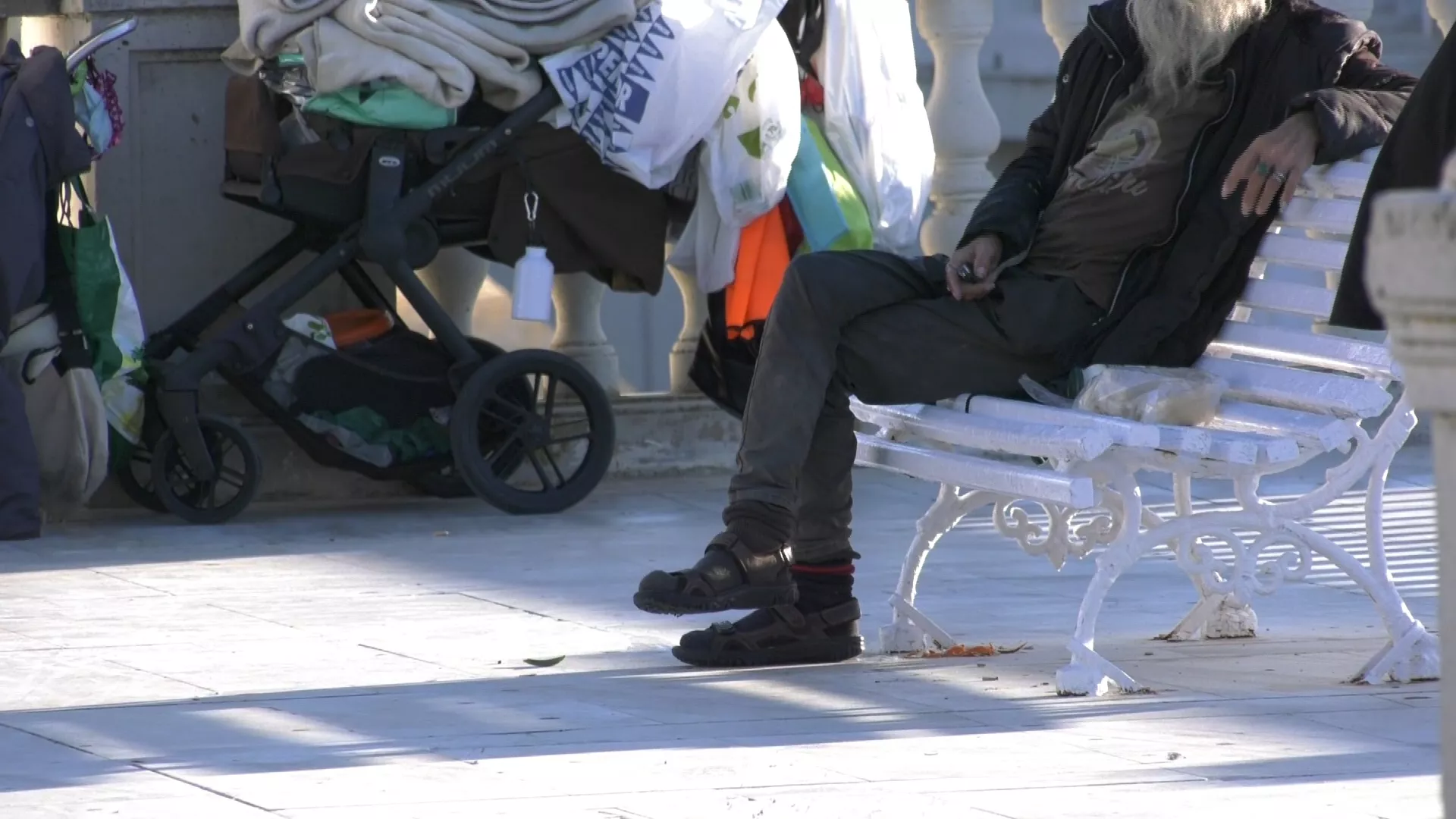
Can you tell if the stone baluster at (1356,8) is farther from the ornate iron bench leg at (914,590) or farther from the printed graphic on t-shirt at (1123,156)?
the ornate iron bench leg at (914,590)

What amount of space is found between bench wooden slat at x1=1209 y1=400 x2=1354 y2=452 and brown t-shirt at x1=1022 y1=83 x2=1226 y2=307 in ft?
1.13

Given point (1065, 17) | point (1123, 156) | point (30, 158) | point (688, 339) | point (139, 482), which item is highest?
point (1065, 17)

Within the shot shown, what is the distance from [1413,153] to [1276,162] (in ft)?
1.64

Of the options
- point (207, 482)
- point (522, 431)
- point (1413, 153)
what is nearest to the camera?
point (1413, 153)

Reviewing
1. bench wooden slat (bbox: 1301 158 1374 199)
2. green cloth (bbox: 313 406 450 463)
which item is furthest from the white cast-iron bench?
green cloth (bbox: 313 406 450 463)

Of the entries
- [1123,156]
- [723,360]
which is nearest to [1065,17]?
[723,360]

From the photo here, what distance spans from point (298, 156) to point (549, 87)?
63 cm

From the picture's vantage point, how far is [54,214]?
561 centimetres

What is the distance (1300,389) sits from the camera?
389 cm

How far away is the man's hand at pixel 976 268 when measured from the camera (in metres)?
4.22

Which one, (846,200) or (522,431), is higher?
(846,200)

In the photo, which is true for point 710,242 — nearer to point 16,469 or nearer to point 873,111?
point 873,111

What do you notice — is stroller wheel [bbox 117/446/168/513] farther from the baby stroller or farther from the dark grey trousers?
the dark grey trousers

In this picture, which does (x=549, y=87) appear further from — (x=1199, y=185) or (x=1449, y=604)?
(x=1449, y=604)
